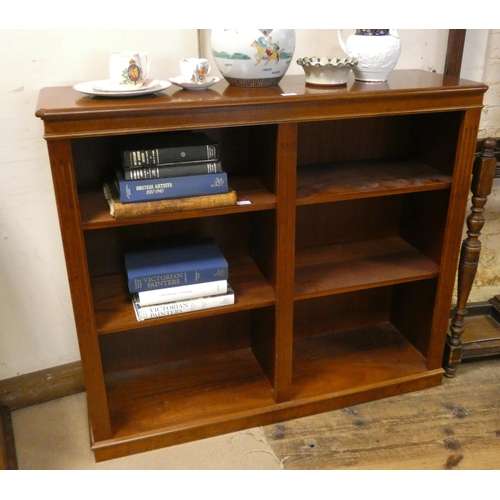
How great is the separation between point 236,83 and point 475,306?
1.40 m

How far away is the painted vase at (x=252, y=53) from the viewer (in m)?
1.44

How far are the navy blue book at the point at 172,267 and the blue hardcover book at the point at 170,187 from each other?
238 mm

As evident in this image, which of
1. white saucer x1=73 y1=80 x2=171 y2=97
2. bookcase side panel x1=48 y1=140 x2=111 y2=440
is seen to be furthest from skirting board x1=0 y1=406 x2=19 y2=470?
white saucer x1=73 y1=80 x2=171 y2=97

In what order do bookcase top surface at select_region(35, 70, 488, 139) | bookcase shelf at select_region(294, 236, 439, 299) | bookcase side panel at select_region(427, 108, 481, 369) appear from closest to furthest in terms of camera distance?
bookcase top surface at select_region(35, 70, 488, 139), bookcase side panel at select_region(427, 108, 481, 369), bookcase shelf at select_region(294, 236, 439, 299)

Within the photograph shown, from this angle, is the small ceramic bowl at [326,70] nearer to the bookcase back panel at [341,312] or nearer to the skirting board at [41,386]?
the bookcase back panel at [341,312]

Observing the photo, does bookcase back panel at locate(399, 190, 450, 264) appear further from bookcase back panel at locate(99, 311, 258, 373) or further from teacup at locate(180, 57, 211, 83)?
teacup at locate(180, 57, 211, 83)

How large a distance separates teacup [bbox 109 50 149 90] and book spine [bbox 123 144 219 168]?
168mm

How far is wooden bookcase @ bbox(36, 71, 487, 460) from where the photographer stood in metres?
1.41

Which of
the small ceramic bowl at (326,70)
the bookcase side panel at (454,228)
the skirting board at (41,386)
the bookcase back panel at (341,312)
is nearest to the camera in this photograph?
the small ceramic bowl at (326,70)

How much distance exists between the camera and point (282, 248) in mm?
1569

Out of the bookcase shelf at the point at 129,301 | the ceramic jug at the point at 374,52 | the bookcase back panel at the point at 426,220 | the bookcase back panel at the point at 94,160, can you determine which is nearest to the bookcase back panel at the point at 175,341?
the bookcase shelf at the point at 129,301

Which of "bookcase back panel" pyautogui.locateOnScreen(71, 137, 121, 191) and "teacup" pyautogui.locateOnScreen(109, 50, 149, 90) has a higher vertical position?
"teacup" pyautogui.locateOnScreen(109, 50, 149, 90)
